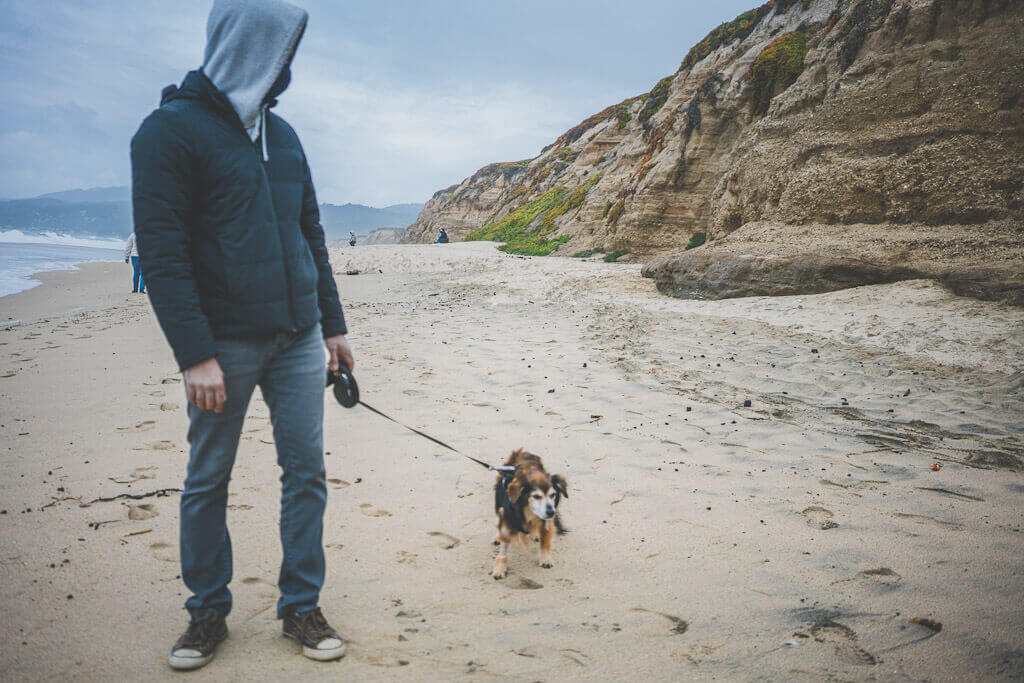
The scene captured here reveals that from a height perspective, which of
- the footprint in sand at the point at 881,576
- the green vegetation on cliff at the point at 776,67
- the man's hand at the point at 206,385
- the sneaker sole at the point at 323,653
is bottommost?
the sneaker sole at the point at 323,653

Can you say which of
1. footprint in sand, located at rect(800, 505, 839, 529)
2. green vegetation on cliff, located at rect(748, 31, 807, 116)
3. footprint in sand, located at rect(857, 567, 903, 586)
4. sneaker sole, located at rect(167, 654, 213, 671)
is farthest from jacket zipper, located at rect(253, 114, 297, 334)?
green vegetation on cliff, located at rect(748, 31, 807, 116)

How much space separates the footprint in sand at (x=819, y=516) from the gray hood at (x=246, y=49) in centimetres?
372

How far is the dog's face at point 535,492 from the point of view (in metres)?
2.84

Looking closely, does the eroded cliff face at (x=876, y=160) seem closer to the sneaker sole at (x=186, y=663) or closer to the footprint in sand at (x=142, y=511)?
the footprint in sand at (x=142, y=511)

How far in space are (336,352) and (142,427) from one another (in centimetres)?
324

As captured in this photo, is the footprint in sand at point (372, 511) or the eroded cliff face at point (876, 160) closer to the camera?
the footprint in sand at point (372, 511)

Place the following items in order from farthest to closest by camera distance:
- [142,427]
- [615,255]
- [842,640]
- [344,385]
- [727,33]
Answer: [727,33], [615,255], [142,427], [344,385], [842,640]

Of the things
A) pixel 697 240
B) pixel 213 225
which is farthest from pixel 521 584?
pixel 697 240

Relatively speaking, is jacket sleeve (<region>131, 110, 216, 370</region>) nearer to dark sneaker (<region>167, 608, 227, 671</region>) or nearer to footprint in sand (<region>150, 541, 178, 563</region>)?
dark sneaker (<region>167, 608, 227, 671</region>)

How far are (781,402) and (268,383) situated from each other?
504cm

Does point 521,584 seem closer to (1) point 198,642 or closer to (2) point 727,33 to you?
(1) point 198,642

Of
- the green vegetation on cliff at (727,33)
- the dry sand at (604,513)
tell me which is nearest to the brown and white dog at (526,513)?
the dry sand at (604,513)

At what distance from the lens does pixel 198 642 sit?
6.68 ft

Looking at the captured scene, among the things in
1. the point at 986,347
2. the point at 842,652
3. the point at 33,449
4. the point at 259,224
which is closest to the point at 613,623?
the point at 842,652
